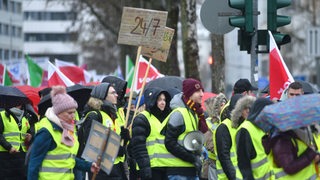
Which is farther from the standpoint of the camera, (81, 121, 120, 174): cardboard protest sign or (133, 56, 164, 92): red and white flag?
(133, 56, 164, 92): red and white flag

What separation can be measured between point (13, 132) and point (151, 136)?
9.70 ft

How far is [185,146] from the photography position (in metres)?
12.2

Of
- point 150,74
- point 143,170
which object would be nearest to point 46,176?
point 143,170

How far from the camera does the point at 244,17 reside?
1415 centimetres

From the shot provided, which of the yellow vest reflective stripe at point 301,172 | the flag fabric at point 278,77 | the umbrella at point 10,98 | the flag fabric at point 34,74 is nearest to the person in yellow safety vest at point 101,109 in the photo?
the flag fabric at point 278,77

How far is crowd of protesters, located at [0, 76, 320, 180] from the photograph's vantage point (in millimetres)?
9672

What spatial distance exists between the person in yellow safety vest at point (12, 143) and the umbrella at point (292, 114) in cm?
632

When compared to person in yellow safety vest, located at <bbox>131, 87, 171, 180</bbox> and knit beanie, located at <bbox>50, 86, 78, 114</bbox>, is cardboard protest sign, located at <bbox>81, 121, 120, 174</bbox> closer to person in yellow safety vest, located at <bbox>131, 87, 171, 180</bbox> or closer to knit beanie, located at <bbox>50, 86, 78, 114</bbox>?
knit beanie, located at <bbox>50, 86, 78, 114</bbox>

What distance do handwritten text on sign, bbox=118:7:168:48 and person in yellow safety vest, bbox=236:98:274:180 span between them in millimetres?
4981

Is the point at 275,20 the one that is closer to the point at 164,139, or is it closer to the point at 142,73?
the point at 164,139

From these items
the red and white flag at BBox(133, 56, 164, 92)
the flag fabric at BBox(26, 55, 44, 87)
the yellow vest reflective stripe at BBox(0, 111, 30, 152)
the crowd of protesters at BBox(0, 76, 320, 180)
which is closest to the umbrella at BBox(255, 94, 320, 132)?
the crowd of protesters at BBox(0, 76, 320, 180)

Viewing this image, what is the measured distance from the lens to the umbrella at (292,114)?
29.6ft

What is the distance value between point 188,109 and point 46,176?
92.0 inches

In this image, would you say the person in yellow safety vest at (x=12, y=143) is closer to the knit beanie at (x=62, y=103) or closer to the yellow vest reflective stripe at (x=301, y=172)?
the knit beanie at (x=62, y=103)
